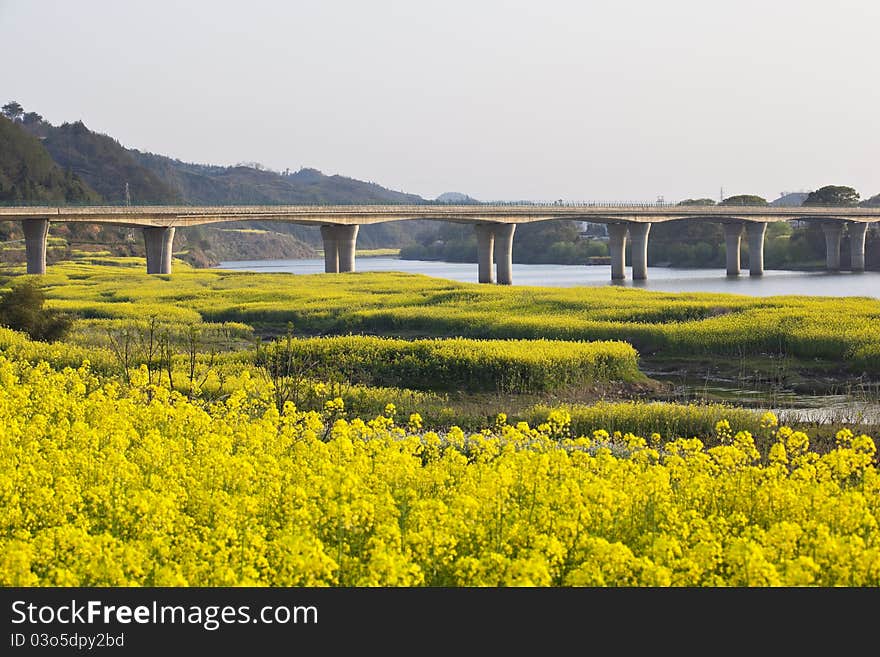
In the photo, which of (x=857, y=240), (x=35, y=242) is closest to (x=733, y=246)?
(x=857, y=240)

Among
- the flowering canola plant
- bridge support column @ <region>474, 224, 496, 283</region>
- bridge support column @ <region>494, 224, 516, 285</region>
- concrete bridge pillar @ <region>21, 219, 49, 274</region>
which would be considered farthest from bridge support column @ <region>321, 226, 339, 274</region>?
the flowering canola plant

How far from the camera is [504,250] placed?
9769 centimetres

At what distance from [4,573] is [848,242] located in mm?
132069

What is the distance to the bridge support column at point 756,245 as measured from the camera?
109312 mm

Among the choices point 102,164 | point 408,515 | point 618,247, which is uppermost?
point 102,164

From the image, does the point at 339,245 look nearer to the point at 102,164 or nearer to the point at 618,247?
the point at 618,247

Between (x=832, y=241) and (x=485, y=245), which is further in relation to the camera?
(x=832, y=241)

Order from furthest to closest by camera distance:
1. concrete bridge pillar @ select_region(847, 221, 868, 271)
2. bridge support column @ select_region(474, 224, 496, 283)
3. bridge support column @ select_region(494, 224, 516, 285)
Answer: concrete bridge pillar @ select_region(847, 221, 868, 271), bridge support column @ select_region(474, 224, 496, 283), bridge support column @ select_region(494, 224, 516, 285)

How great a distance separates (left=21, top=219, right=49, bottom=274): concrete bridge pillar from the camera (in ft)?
258

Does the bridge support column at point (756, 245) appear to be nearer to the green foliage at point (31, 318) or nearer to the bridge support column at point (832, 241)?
the bridge support column at point (832, 241)

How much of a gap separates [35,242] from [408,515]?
75159 mm

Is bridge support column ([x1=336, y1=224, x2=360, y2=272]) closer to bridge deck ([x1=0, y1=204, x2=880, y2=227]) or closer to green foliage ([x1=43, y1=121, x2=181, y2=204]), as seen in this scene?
bridge deck ([x1=0, y1=204, x2=880, y2=227])

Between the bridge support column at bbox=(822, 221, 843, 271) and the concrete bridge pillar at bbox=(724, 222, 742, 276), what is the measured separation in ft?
44.5

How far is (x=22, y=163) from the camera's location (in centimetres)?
12538
